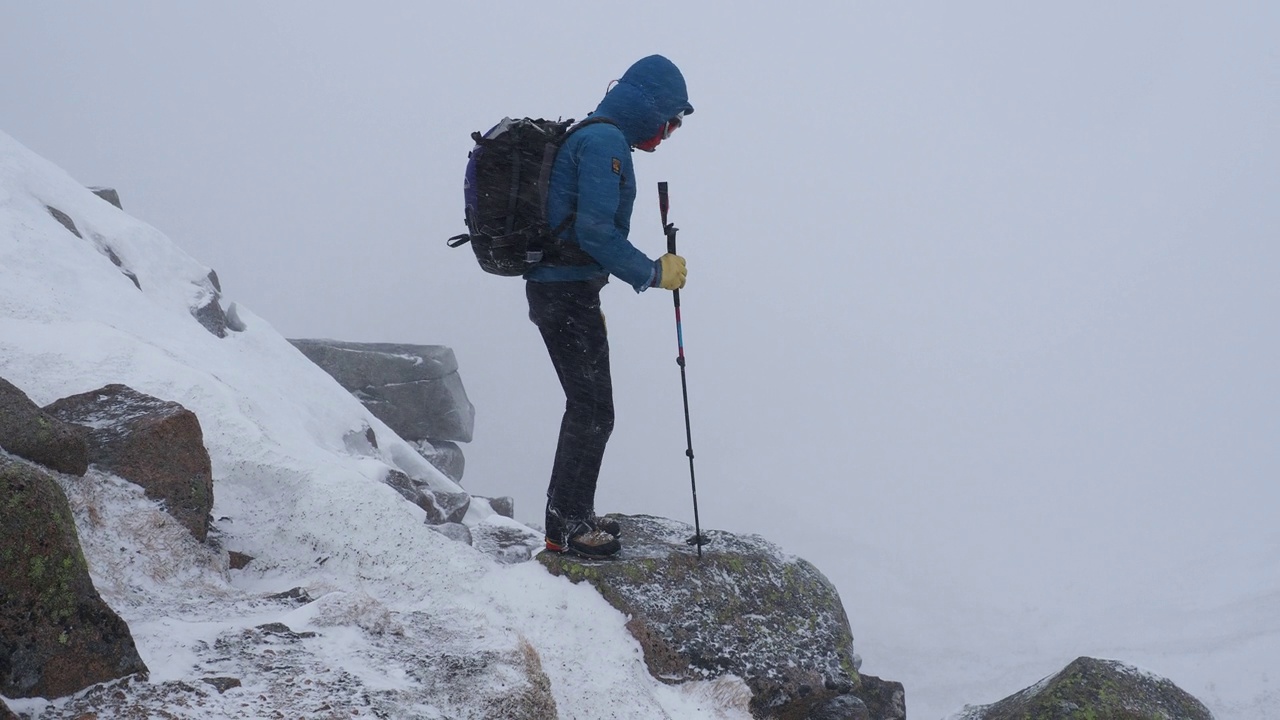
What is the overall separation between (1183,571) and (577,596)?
10488 cm

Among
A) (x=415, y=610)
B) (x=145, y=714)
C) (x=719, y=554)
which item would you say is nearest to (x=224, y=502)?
(x=415, y=610)

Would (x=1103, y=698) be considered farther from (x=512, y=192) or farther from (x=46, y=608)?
(x=46, y=608)

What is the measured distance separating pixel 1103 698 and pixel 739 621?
110 inches

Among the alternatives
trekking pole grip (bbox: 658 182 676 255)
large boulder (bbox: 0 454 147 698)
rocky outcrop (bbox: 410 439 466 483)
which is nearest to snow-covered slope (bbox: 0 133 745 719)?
large boulder (bbox: 0 454 147 698)

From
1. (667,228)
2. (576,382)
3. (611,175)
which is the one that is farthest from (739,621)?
(611,175)

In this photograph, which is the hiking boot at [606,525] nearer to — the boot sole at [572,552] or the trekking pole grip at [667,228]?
the boot sole at [572,552]

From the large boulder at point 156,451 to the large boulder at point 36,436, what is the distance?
1.27 feet

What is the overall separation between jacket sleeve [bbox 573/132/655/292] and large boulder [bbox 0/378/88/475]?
3.98 meters

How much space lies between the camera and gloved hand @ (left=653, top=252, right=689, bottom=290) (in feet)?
21.8

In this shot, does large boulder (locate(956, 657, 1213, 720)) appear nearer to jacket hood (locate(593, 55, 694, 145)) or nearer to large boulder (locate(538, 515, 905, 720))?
large boulder (locate(538, 515, 905, 720))

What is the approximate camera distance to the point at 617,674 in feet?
20.2

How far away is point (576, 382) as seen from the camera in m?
6.98

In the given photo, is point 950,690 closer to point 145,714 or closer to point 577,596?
point 577,596

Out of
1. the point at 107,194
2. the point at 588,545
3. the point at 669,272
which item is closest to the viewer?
the point at 669,272
